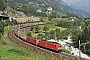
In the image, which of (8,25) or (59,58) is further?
(8,25)

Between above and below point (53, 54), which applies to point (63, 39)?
below

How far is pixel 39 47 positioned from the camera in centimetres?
7144

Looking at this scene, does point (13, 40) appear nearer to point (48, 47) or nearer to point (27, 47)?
point (27, 47)

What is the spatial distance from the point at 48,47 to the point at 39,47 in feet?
22.1

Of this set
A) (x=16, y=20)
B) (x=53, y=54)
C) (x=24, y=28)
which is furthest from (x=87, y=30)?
(x=16, y=20)

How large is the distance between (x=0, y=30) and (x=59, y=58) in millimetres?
46176

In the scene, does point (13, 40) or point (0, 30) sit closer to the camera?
point (13, 40)

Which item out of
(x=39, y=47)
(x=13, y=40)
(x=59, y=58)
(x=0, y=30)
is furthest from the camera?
(x=0, y=30)

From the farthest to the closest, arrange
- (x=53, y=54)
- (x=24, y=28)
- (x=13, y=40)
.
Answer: (x=24, y=28), (x=13, y=40), (x=53, y=54)

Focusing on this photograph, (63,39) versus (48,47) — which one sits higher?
(48,47)

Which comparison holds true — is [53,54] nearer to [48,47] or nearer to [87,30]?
[48,47]

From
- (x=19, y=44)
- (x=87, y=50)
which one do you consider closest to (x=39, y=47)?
(x=19, y=44)

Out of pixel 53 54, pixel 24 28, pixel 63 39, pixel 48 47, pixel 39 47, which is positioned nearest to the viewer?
pixel 53 54

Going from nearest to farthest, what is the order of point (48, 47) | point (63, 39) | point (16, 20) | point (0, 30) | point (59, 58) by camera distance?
point (59, 58)
point (48, 47)
point (0, 30)
point (63, 39)
point (16, 20)
